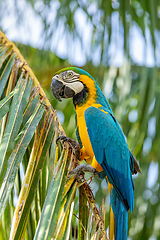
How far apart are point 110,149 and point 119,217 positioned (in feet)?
1.19

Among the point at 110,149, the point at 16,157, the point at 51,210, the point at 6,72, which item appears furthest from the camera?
the point at 110,149

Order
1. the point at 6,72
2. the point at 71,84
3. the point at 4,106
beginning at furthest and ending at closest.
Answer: the point at 71,84 < the point at 6,72 < the point at 4,106

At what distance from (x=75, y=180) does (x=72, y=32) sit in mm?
1598

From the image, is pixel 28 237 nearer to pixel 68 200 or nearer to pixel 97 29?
pixel 68 200

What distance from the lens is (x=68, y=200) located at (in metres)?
1.07

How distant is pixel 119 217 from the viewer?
154 centimetres

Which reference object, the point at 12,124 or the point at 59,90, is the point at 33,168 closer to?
the point at 12,124

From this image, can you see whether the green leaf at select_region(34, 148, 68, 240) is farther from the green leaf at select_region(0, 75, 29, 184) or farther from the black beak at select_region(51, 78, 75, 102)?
the black beak at select_region(51, 78, 75, 102)

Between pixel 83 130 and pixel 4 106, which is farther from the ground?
pixel 4 106

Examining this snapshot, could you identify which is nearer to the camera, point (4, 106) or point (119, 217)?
point (4, 106)

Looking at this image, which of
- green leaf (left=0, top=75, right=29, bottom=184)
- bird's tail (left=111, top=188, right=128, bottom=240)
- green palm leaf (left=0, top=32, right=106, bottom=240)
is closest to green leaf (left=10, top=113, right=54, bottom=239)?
green palm leaf (left=0, top=32, right=106, bottom=240)

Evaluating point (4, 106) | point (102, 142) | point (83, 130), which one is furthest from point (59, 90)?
point (4, 106)

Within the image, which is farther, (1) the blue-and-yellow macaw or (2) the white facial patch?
(2) the white facial patch

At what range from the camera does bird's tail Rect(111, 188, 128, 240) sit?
1.46m
